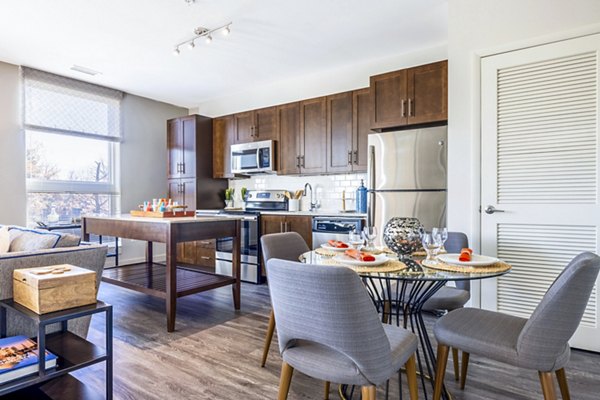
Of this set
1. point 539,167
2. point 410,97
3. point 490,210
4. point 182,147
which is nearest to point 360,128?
point 410,97

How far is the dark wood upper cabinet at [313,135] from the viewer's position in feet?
13.9

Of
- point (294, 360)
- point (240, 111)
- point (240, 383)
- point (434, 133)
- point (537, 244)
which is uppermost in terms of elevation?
point (240, 111)

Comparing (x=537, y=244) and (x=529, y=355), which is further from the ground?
(x=537, y=244)

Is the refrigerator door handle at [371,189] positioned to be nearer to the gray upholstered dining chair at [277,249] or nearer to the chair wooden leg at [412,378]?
the gray upholstered dining chair at [277,249]

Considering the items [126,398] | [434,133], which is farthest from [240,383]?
[434,133]

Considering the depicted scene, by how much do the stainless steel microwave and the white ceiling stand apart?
93cm

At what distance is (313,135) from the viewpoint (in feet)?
14.2

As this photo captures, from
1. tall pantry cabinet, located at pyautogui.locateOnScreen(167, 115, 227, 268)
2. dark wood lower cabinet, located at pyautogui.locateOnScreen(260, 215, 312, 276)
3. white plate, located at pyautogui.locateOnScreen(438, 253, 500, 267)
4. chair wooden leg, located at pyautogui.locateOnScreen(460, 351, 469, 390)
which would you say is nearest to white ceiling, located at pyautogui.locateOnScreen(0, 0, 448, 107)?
tall pantry cabinet, located at pyautogui.locateOnScreen(167, 115, 227, 268)

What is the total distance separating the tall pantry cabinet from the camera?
5.13 m

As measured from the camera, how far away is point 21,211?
13.5 ft

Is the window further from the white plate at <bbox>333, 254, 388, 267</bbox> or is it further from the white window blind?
the white plate at <bbox>333, 254, 388, 267</bbox>

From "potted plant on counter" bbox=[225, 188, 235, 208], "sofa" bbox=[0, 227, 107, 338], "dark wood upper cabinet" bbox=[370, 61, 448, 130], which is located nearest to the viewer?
"sofa" bbox=[0, 227, 107, 338]

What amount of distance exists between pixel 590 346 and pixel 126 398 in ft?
9.80

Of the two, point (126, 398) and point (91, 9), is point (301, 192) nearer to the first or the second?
point (91, 9)
